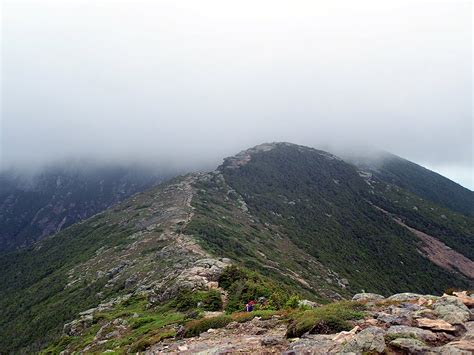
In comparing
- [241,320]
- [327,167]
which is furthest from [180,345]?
[327,167]

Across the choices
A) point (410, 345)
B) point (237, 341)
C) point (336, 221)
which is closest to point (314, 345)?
point (410, 345)

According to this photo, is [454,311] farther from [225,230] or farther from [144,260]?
[225,230]

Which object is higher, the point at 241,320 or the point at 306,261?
the point at 241,320

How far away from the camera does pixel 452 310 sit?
1625 cm

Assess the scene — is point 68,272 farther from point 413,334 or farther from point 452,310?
point 413,334

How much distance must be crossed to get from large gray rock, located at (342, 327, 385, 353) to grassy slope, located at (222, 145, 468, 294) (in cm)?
7673

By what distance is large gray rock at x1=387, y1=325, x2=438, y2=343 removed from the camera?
1396cm

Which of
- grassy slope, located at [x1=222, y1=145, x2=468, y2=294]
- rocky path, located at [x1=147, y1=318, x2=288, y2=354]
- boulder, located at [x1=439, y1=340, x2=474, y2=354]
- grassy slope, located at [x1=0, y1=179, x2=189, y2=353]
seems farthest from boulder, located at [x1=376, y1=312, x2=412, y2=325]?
grassy slope, located at [x1=222, y1=145, x2=468, y2=294]

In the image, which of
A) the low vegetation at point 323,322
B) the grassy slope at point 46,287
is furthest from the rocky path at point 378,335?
the grassy slope at point 46,287

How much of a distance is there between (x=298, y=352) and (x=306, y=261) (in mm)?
77872

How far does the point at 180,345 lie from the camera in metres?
19.5

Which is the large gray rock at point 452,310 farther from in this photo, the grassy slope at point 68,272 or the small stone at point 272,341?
the grassy slope at point 68,272

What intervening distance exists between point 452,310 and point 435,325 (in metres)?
1.80

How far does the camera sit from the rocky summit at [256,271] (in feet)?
56.1
